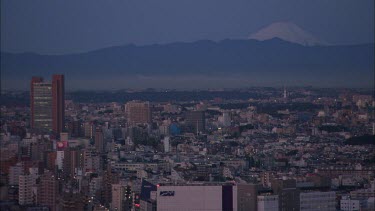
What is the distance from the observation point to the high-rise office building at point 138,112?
1652 cm

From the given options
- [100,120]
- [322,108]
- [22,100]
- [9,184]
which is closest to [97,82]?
[100,120]

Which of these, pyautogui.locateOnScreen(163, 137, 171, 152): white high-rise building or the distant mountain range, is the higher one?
the distant mountain range

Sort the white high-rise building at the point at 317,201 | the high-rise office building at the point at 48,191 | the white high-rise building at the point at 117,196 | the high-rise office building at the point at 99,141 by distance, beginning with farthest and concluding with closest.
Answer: the high-rise office building at the point at 99,141 < the white high-rise building at the point at 117,196 < the high-rise office building at the point at 48,191 < the white high-rise building at the point at 317,201

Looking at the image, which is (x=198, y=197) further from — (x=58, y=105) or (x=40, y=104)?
(x=58, y=105)

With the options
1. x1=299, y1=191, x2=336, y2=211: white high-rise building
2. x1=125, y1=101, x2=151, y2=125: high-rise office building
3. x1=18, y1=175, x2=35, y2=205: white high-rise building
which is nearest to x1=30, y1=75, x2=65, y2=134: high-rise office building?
x1=125, y1=101, x2=151, y2=125: high-rise office building

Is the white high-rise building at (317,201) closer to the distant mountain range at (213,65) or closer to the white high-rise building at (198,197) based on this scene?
the white high-rise building at (198,197)

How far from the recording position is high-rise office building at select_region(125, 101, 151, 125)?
54.2ft

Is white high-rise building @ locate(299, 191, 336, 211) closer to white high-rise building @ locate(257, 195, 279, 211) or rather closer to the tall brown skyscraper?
white high-rise building @ locate(257, 195, 279, 211)

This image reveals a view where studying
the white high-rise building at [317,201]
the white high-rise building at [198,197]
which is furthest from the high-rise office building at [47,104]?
the white high-rise building at [317,201]

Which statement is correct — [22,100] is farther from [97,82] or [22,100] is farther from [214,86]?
[214,86]

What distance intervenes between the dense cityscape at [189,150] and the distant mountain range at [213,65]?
0.75ft

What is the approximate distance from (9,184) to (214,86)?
5046 mm

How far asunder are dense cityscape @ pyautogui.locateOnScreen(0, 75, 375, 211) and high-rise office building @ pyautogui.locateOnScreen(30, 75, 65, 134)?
20mm

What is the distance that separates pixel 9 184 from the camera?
11.7 metres
